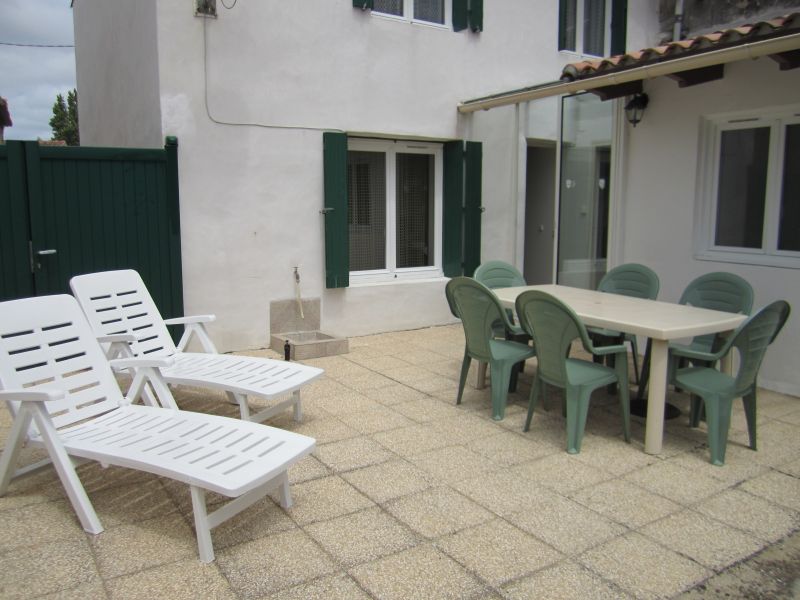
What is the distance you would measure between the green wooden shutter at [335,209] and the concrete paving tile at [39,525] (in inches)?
153

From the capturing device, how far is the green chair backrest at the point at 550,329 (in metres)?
3.73

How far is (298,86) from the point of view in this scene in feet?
21.1

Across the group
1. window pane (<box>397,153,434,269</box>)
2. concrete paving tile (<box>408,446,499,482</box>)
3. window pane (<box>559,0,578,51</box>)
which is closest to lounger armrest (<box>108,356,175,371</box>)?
concrete paving tile (<box>408,446,499,482</box>)

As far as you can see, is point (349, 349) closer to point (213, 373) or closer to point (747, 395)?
point (213, 373)

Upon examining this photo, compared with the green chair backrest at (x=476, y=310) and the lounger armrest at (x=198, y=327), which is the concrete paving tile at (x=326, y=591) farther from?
the lounger armrest at (x=198, y=327)

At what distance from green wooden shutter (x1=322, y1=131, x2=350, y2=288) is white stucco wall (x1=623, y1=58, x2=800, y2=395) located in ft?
9.30

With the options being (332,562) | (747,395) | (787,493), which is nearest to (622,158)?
(747,395)

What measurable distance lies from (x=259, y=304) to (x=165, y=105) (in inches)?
80.2

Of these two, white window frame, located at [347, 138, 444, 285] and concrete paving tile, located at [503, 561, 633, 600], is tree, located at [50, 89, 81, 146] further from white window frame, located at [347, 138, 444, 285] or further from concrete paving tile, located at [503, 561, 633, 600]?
concrete paving tile, located at [503, 561, 633, 600]

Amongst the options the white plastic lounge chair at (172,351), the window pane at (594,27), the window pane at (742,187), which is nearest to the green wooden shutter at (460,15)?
the window pane at (594,27)

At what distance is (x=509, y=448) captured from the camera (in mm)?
3918

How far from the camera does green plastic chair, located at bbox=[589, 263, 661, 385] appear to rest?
5.16m

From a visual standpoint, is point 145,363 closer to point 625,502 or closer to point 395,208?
point 625,502

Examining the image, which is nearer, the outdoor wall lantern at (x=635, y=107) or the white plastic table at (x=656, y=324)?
the white plastic table at (x=656, y=324)
